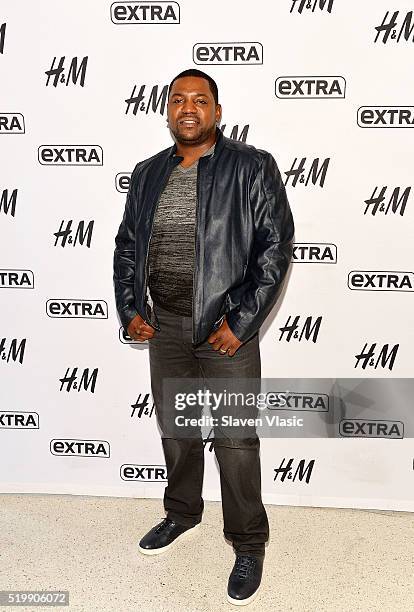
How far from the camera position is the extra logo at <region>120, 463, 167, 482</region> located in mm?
3398

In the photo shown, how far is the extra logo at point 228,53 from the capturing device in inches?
115

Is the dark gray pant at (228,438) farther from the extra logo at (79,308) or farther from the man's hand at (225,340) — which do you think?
the extra logo at (79,308)

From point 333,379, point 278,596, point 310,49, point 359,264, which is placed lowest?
point 278,596

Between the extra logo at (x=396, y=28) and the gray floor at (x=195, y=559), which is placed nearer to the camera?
the gray floor at (x=195, y=559)

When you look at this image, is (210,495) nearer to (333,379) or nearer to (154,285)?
(333,379)

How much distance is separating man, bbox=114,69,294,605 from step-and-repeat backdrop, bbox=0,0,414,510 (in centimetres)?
44

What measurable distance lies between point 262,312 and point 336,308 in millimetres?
721

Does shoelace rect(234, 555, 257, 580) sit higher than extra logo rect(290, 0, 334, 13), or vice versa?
extra logo rect(290, 0, 334, 13)

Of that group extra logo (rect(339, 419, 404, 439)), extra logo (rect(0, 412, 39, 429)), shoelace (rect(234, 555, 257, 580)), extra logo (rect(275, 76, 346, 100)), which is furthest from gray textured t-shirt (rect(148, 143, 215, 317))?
extra logo (rect(0, 412, 39, 429))

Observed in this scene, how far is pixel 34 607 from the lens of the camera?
257cm

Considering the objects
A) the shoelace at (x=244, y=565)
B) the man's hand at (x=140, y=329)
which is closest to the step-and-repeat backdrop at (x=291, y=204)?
the man's hand at (x=140, y=329)

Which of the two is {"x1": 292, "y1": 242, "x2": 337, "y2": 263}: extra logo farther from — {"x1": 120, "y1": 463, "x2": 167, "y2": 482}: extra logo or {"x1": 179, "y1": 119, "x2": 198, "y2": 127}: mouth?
{"x1": 120, "y1": 463, "x2": 167, "y2": 482}: extra logo

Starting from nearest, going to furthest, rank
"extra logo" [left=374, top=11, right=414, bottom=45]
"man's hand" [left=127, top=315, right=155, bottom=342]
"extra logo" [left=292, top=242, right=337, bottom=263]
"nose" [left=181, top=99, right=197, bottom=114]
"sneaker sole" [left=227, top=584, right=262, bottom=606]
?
"nose" [left=181, top=99, right=197, bottom=114]
"sneaker sole" [left=227, top=584, right=262, bottom=606]
"man's hand" [left=127, top=315, right=155, bottom=342]
"extra logo" [left=374, top=11, right=414, bottom=45]
"extra logo" [left=292, top=242, right=337, bottom=263]

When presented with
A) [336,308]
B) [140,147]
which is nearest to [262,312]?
[336,308]
